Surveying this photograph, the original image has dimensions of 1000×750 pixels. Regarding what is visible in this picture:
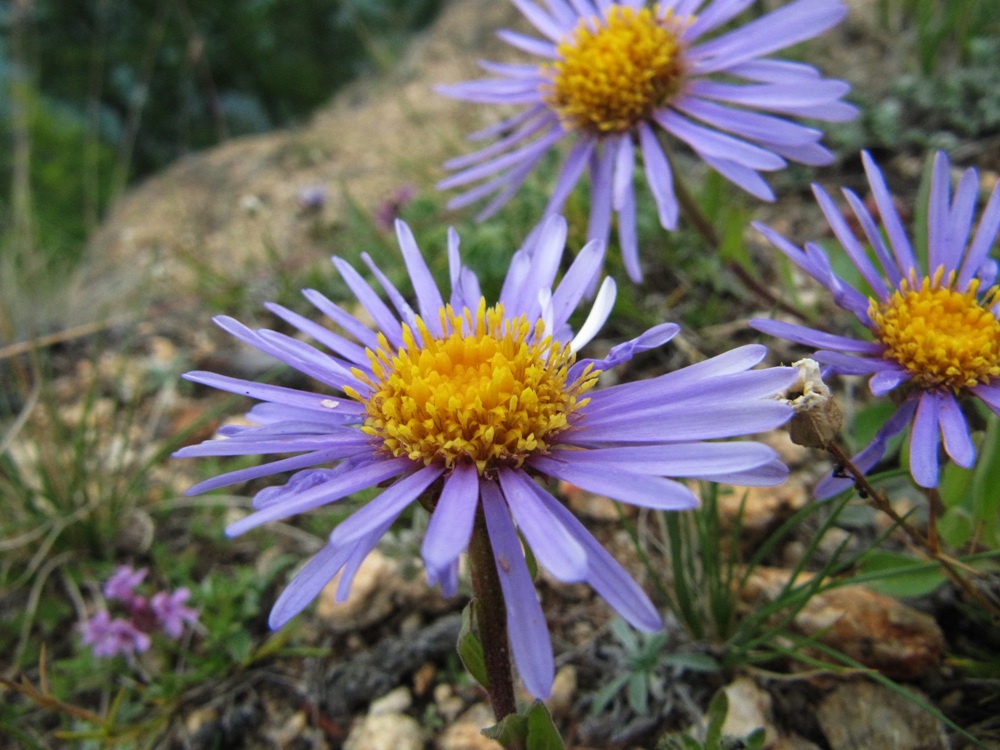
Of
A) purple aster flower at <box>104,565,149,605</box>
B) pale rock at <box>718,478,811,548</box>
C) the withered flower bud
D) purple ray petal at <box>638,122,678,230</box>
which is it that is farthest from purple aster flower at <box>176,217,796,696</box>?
purple aster flower at <box>104,565,149,605</box>

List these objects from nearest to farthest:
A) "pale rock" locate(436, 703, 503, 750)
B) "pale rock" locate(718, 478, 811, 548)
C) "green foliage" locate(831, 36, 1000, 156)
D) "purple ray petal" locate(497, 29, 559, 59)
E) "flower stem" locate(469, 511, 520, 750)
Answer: "flower stem" locate(469, 511, 520, 750), "pale rock" locate(436, 703, 503, 750), "pale rock" locate(718, 478, 811, 548), "purple ray petal" locate(497, 29, 559, 59), "green foliage" locate(831, 36, 1000, 156)

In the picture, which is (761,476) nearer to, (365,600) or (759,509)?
(759,509)

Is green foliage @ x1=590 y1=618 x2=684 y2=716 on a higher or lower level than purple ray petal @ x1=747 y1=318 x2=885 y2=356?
lower

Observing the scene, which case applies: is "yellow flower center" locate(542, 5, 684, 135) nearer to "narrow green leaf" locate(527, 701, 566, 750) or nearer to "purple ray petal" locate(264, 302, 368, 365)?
"purple ray petal" locate(264, 302, 368, 365)

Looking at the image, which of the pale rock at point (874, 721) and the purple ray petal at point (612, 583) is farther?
the pale rock at point (874, 721)

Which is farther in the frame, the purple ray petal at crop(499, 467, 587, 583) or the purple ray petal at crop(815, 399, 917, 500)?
the purple ray petal at crop(815, 399, 917, 500)

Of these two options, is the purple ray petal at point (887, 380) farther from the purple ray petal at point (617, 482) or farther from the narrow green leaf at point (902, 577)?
the purple ray petal at point (617, 482)

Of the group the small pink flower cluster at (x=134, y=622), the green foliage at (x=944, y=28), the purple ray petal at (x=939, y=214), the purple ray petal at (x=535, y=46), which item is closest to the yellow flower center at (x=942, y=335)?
the purple ray petal at (x=939, y=214)
